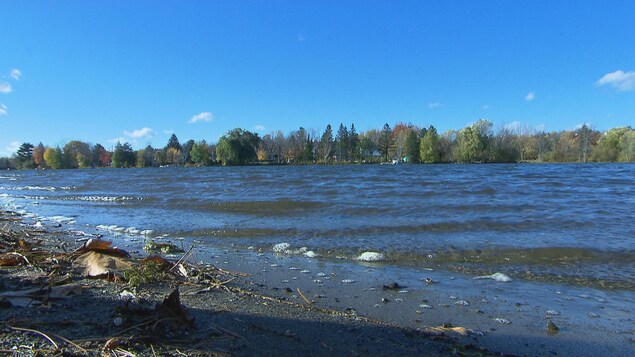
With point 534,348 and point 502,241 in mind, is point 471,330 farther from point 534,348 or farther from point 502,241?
point 502,241

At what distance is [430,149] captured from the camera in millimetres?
92688

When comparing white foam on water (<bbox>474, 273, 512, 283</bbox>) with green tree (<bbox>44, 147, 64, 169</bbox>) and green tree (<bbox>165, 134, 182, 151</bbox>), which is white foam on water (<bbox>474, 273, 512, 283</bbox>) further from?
green tree (<bbox>165, 134, 182, 151</bbox>)

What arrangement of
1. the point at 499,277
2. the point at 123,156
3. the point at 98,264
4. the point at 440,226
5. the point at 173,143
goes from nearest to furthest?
the point at 98,264, the point at 499,277, the point at 440,226, the point at 123,156, the point at 173,143

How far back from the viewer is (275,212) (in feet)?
41.5

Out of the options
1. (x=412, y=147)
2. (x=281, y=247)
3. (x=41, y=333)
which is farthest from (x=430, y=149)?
(x=41, y=333)

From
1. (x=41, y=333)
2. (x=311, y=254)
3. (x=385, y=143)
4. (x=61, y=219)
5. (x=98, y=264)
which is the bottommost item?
(x=61, y=219)

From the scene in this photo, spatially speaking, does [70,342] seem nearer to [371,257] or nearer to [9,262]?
[9,262]

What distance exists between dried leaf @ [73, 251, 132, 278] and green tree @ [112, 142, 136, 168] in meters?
126

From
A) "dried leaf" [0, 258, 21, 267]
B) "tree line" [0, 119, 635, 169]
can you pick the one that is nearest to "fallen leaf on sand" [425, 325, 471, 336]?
"dried leaf" [0, 258, 21, 267]

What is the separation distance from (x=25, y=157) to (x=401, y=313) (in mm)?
154606

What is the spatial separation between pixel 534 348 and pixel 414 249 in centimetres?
395

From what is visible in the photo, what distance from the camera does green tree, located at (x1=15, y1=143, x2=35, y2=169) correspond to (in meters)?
125

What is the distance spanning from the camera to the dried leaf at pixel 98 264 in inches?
186

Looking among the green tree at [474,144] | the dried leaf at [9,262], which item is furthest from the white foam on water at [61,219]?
the green tree at [474,144]
